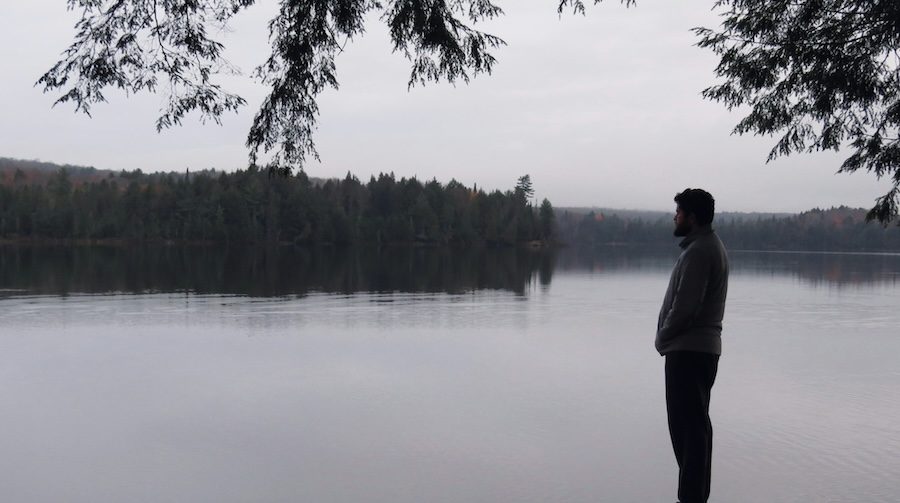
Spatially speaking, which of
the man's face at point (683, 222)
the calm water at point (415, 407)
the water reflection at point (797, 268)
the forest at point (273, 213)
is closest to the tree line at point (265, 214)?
the forest at point (273, 213)

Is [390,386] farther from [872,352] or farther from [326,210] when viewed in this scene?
[326,210]

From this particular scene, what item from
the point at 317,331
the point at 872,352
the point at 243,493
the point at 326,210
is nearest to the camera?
the point at 243,493

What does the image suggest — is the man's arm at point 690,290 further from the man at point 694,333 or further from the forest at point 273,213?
the forest at point 273,213

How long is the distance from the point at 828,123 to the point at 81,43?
774 cm

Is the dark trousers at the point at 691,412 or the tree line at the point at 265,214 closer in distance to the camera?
the dark trousers at the point at 691,412

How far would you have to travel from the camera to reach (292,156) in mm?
7383

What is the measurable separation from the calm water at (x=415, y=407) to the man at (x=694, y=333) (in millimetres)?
2034

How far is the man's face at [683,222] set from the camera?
5.39 metres

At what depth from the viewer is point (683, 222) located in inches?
213

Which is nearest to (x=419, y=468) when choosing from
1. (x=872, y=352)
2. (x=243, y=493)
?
(x=243, y=493)

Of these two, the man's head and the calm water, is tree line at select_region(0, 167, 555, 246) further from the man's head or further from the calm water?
the man's head

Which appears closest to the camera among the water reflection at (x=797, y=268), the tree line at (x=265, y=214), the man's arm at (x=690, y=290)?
the man's arm at (x=690, y=290)

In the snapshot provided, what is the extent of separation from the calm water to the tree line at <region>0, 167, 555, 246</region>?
104 meters

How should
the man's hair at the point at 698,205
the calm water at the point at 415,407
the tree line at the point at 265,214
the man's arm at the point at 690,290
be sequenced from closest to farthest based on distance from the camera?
the man's arm at the point at 690,290 < the man's hair at the point at 698,205 < the calm water at the point at 415,407 < the tree line at the point at 265,214
